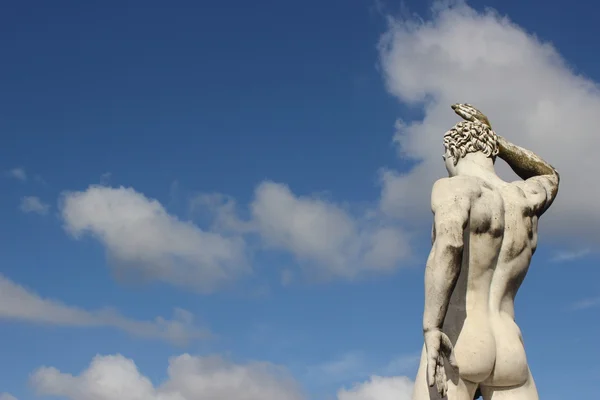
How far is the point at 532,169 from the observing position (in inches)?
481

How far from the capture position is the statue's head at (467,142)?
1170 centimetres

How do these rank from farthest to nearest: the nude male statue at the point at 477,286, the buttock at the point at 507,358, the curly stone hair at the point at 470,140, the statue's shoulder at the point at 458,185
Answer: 1. the curly stone hair at the point at 470,140
2. the statue's shoulder at the point at 458,185
3. the buttock at the point at 507,358
4. the nude male statue at the point at 477,286

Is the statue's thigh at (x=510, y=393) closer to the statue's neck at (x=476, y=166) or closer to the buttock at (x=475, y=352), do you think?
the buttock at (x=475, y=352)

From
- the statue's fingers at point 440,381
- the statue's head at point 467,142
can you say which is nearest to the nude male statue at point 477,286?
the statue's fingers at point 440,381

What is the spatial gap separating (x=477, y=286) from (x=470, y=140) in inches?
81.0

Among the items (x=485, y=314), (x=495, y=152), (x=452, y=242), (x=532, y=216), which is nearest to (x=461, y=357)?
(x=485, y=314)

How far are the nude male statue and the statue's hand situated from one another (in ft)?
0.04

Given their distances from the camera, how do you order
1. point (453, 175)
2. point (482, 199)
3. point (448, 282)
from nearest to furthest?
1. point (448, 282)
2. point (482, 199)
3. point (453, 175)

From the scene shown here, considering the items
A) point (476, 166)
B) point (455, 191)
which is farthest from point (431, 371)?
point (476, 166)

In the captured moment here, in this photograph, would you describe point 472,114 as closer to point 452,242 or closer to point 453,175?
point 453,175

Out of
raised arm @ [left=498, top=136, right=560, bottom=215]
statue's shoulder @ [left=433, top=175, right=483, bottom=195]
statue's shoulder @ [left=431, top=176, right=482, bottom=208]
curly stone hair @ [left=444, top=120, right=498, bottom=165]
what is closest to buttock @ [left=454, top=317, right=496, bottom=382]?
statue's shoulder @ [left=431, top=176, right=482, bottom=208]

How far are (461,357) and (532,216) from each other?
2130 millimetres

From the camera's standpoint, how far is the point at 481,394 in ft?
35.3

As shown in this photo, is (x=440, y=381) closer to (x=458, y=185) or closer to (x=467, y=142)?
(x=458, y=185)
